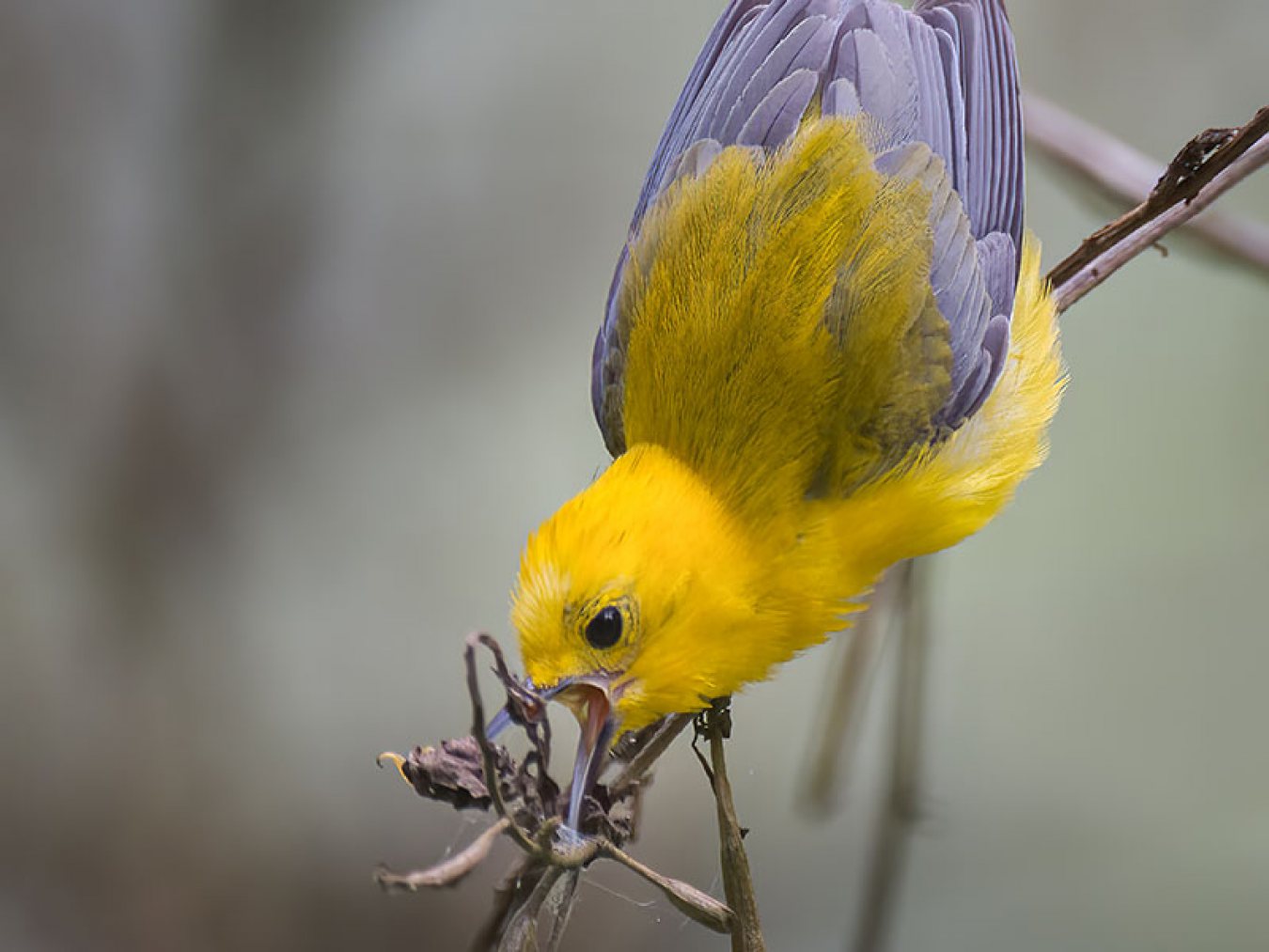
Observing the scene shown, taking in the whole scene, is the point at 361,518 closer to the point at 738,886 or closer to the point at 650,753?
the point at 650,753

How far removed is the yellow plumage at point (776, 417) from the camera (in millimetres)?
2559

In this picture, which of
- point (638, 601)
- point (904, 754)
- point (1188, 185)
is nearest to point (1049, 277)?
point (1188, 185)

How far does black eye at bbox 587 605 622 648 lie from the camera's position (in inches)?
94.1

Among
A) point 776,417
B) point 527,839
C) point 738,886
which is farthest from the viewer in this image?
point 776,417

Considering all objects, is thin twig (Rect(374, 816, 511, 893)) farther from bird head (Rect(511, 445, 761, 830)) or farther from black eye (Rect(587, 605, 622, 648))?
black eye (Rect(587, 605, 622, 648))

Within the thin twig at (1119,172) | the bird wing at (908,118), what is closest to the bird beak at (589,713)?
the bird wing at (908,118)

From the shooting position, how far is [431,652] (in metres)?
4.77

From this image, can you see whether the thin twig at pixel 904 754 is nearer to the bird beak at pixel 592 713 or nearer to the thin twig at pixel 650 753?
the thin twig at pixel 650 753

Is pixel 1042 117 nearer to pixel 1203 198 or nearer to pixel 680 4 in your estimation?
pixel 1203 198

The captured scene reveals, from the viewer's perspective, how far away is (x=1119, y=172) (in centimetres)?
322

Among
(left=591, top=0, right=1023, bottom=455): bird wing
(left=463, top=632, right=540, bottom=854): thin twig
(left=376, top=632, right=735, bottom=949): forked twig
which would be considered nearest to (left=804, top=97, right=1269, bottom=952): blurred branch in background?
(left=591, top=0, right=1023, bottom=455): bird wing

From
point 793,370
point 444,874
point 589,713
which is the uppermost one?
point 793,370

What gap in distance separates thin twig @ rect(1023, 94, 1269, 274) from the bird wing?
16cm

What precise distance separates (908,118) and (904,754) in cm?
147
